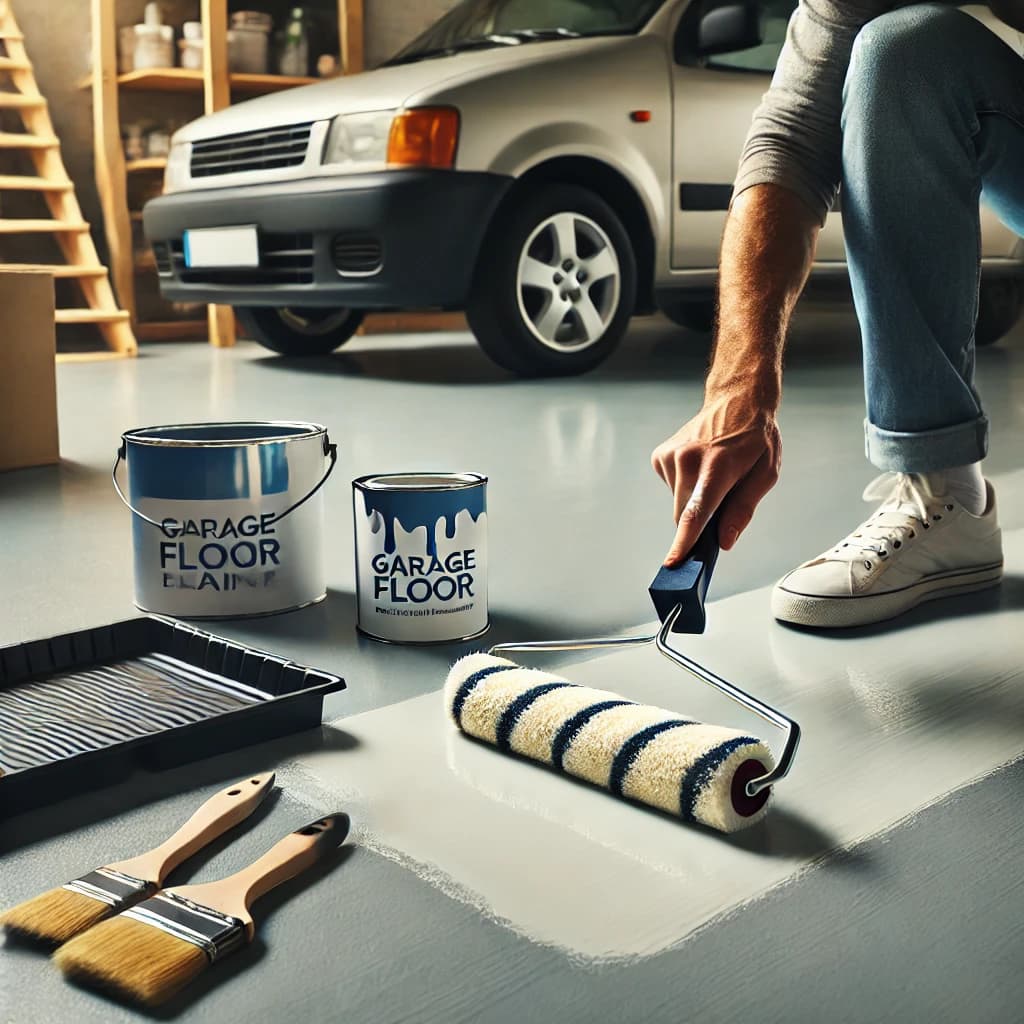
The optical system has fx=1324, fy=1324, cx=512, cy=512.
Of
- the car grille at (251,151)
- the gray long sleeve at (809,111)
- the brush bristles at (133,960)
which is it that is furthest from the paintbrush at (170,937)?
the car grille at (251,151)

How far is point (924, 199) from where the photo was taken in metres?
1.39

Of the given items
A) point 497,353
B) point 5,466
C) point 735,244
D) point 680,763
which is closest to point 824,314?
point 497,353

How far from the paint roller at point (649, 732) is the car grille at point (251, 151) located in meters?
2.76

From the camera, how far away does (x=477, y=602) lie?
1.35 meters

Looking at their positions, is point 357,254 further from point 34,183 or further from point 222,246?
point 34,183

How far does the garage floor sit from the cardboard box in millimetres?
536

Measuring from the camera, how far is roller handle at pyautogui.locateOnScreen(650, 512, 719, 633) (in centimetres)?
97

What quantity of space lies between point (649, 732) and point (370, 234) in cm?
258

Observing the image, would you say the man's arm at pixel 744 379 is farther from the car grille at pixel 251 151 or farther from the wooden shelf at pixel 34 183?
the wooden shelf at pixel 34 183

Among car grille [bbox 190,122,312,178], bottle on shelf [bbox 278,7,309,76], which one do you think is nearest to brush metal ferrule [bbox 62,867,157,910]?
car grille [bbox 190,122,312,178]

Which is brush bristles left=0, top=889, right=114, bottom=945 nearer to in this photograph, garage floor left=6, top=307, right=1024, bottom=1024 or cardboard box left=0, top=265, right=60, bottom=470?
garage floor left=6, top=307, right=1024, bottom=1024

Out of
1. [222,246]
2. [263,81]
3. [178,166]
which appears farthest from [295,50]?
[222,246]

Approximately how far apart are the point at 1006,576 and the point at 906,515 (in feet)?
Answer: 0.62

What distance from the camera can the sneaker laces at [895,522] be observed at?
4.78 ft
